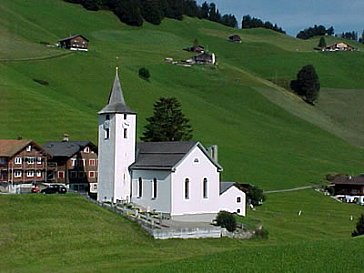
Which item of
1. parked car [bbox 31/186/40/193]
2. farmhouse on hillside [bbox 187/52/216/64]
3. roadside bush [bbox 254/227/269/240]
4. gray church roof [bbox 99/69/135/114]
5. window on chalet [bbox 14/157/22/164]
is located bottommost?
roadside bush [bbox 254/227/269/240]

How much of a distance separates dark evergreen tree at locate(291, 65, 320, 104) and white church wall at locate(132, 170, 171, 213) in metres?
98.6

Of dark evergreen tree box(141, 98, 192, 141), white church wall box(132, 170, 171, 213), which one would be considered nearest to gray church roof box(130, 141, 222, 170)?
white church wall box(132, 170, 171, 213)

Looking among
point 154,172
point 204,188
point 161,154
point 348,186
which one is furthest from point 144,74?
point 154,172

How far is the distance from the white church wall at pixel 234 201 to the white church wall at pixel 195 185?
657 centimetres

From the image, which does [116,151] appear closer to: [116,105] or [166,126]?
[116,105]

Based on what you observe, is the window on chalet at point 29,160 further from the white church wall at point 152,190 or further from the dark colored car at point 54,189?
the white church wall at point 152,190

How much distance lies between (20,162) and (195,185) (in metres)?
19.4

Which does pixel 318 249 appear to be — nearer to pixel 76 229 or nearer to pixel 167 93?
pixel 76 229

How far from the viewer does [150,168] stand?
2437 inches

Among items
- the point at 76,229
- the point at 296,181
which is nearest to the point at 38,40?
the point at 296,181

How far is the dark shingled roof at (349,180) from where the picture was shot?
96.9 meters

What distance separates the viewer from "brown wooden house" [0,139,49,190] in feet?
240

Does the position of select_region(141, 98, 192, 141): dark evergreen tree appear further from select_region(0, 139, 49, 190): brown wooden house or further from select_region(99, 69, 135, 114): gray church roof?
select_region(99, 69, 135, 114): gray church roof

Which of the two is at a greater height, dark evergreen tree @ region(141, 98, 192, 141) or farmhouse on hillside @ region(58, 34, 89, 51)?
farmhouse on hillside @ region(58, 34, 89, 51)
